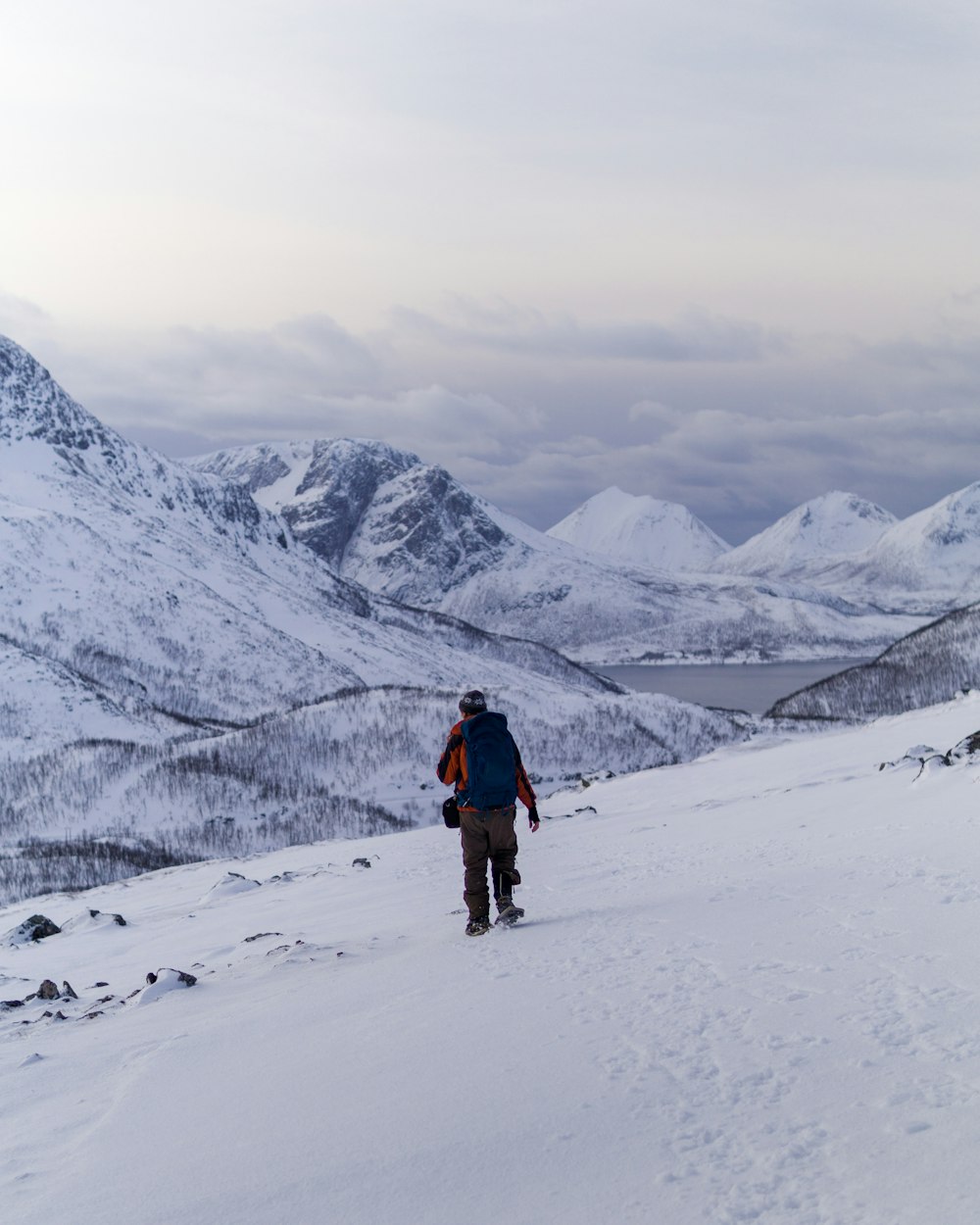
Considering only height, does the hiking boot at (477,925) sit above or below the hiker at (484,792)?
below

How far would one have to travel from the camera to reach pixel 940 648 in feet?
484

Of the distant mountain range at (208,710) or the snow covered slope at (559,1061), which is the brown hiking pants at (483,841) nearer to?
the snow covered slope at (559,1061)

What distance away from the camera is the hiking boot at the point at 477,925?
11.0 m

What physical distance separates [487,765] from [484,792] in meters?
0.30

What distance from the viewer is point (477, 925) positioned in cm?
1109

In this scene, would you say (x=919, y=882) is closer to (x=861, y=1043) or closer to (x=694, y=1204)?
(x=861, y=1043)

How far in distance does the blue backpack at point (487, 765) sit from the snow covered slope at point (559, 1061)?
144 cm

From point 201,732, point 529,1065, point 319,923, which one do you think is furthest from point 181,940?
point 201,732

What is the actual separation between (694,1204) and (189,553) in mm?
195183

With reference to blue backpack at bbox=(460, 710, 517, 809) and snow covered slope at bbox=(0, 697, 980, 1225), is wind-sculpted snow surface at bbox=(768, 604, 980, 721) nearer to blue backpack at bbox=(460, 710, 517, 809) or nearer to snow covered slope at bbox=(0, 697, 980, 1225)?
blue backpack at bbox=(460, 710, 517, 809)

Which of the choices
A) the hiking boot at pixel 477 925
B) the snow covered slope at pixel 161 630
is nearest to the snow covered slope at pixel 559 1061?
the hiking boot at pixel 477 925

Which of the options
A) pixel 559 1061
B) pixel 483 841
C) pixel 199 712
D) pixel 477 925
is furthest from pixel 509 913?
pixel 199 712

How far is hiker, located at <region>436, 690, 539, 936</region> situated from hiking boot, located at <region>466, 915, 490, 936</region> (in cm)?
13

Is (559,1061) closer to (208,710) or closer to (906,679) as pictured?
(208,710)
